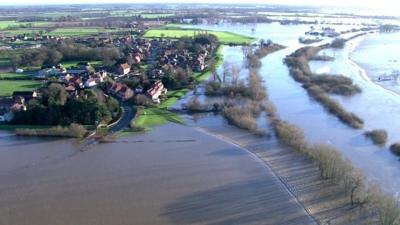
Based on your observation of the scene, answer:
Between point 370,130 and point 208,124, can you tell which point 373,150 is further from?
point 208,124

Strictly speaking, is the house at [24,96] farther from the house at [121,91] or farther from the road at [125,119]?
the road at [125,119]

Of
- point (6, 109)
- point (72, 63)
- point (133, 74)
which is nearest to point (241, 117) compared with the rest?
point (6, 109)

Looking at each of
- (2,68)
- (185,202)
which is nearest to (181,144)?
A: (185,202)

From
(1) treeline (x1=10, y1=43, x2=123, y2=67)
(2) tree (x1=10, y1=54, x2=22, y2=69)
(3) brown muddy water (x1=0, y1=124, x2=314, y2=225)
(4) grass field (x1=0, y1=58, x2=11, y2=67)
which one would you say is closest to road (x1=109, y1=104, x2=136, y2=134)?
(3) brown muddy water (x1=0, y1=124, x2=314, y2=225)

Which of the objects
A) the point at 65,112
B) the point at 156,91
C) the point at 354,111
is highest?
the point at 65,112

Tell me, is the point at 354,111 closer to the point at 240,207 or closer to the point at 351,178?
the point at 351,178

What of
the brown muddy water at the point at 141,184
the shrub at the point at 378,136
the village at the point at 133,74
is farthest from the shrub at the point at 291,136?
the village at the point at 133,74
